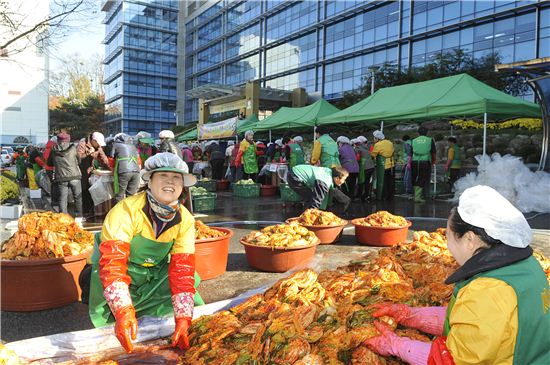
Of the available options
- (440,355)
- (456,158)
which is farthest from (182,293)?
(456,158)

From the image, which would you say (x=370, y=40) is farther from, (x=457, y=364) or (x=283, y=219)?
(x=457, y=364)

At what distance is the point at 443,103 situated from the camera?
36.1 feet

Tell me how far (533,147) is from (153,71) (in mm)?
60552

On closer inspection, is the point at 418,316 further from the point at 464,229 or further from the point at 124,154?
the point at 124,154

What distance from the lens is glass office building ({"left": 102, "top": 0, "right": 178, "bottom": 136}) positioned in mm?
64188

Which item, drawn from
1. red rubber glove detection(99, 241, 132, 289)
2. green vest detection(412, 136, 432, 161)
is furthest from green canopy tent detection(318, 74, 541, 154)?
red rubber glove detection(99, 241, 132, 289)

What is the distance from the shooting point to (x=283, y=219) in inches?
357

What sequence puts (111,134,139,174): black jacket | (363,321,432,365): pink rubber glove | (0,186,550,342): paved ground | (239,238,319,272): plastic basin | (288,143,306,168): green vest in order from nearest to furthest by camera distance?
(363,321,432,365): pink rubber glove
(0,186,550,342): paved ground
(239,238,319,272): plastic basin
(111,134,139,174): black jacket
(288,143,306,168): green vest

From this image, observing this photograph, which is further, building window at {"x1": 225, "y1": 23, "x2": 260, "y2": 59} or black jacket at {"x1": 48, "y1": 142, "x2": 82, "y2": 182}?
building window at {"x1": 225, "y1": 23, "x2": 260, "y2": 59}

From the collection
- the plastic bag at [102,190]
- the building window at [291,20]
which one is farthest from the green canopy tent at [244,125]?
the building window at [291,20]

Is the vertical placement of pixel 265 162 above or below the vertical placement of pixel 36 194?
above

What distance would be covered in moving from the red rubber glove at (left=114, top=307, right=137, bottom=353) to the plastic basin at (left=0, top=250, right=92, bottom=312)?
165 cm

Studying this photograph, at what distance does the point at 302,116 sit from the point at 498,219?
15372 mm

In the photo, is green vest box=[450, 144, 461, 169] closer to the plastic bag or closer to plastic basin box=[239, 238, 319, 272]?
plastic basin box=[239, 238, 319, 272]
